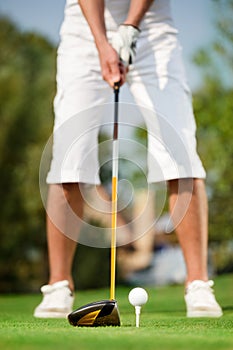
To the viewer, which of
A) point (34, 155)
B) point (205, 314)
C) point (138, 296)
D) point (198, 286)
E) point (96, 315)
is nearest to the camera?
point (96, 315)

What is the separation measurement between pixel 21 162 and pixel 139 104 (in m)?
10.2

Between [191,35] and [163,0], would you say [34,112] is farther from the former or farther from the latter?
[163,0]

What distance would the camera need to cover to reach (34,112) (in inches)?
534

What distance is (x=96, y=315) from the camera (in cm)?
221

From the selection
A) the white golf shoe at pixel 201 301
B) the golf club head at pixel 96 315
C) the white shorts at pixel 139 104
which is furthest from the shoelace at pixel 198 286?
the golf club head at pixel 96 315

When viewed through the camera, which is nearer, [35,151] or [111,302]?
[111,302]

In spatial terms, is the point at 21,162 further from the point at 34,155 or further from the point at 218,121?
the point at 218,121

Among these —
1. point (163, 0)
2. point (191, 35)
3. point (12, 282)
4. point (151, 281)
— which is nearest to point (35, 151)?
point (12, 282)

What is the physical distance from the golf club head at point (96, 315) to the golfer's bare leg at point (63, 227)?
0.96m

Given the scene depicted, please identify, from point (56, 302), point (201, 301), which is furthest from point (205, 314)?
point (56, 302)

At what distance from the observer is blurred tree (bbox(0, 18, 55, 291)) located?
42.4 feet

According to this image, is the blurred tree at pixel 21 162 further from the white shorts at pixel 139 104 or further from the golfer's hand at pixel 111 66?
the golfer's hand at pixel 111 66

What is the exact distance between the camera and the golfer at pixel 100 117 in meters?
3.14

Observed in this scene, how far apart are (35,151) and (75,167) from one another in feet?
32.2
